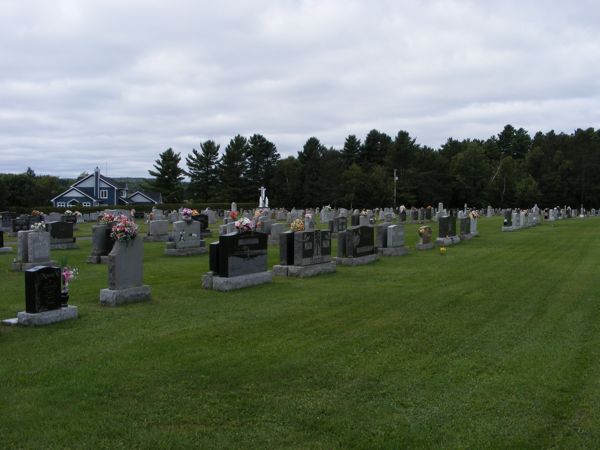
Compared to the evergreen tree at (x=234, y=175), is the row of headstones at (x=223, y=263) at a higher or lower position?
lower

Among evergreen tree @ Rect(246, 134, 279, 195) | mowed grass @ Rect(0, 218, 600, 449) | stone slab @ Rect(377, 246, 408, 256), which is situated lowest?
mowed grass @ Rect(0, 218, 600, 449)

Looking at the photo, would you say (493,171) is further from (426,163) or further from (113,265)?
(113,265)

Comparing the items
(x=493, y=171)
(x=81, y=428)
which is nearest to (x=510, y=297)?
(x=81, y=428)

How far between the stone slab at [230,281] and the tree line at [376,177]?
63062 mm

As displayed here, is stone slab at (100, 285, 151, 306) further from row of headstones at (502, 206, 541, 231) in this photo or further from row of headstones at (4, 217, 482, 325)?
row of headstones at (502, 206, 541, 231)

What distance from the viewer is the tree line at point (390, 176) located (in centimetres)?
8094

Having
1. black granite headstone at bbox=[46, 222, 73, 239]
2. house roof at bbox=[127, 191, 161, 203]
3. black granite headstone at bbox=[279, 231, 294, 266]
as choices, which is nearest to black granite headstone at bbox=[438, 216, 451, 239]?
black granite headstone at bbox=[279, 231, 294, 266]

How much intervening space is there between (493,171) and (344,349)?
9189 centimetres

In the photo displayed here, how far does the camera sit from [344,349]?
799 cm

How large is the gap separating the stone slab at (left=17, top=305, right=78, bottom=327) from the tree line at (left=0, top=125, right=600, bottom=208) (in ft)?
221

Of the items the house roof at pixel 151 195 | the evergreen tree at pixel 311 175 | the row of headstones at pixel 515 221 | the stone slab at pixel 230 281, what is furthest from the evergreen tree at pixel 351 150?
the stone slab at pixel 230 281

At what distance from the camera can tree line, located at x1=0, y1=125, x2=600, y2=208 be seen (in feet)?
261

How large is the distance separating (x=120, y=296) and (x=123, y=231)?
4.14 feet

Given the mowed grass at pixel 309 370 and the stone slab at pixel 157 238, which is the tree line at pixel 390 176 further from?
the mowed grass at pixel 309 370
